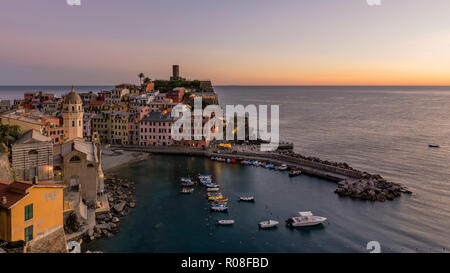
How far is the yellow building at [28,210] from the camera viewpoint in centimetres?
1357

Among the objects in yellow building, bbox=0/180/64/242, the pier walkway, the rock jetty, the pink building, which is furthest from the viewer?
the pink building

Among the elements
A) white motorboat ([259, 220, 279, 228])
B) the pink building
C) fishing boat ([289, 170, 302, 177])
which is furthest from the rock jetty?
the pink building

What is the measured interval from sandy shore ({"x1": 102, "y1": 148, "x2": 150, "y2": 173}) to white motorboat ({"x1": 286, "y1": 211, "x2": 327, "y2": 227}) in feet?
76.6

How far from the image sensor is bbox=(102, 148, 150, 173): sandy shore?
41.4 m

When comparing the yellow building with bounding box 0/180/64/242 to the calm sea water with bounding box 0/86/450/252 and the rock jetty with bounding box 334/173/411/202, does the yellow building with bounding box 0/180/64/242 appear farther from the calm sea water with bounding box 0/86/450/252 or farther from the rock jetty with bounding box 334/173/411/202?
the rock jetty with bounding box 334/173/411/202

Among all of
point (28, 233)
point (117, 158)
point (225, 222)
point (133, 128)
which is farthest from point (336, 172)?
point (133, 128)

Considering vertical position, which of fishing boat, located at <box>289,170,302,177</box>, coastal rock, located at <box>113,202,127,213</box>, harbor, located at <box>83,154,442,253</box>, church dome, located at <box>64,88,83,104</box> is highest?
church dome, located at <box>64,88,83,104</box>

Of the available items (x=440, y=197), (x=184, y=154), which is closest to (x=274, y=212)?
(x=440, y=197)

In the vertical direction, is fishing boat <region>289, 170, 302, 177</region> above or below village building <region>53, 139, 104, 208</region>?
below

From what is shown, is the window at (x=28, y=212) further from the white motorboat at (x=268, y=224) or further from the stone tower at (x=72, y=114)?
the stone tower at (x=72, y=114)

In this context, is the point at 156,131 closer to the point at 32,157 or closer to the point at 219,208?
the point at 219,208

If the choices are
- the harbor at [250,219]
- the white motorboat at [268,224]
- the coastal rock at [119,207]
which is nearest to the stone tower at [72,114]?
the harbor at [250,219]
